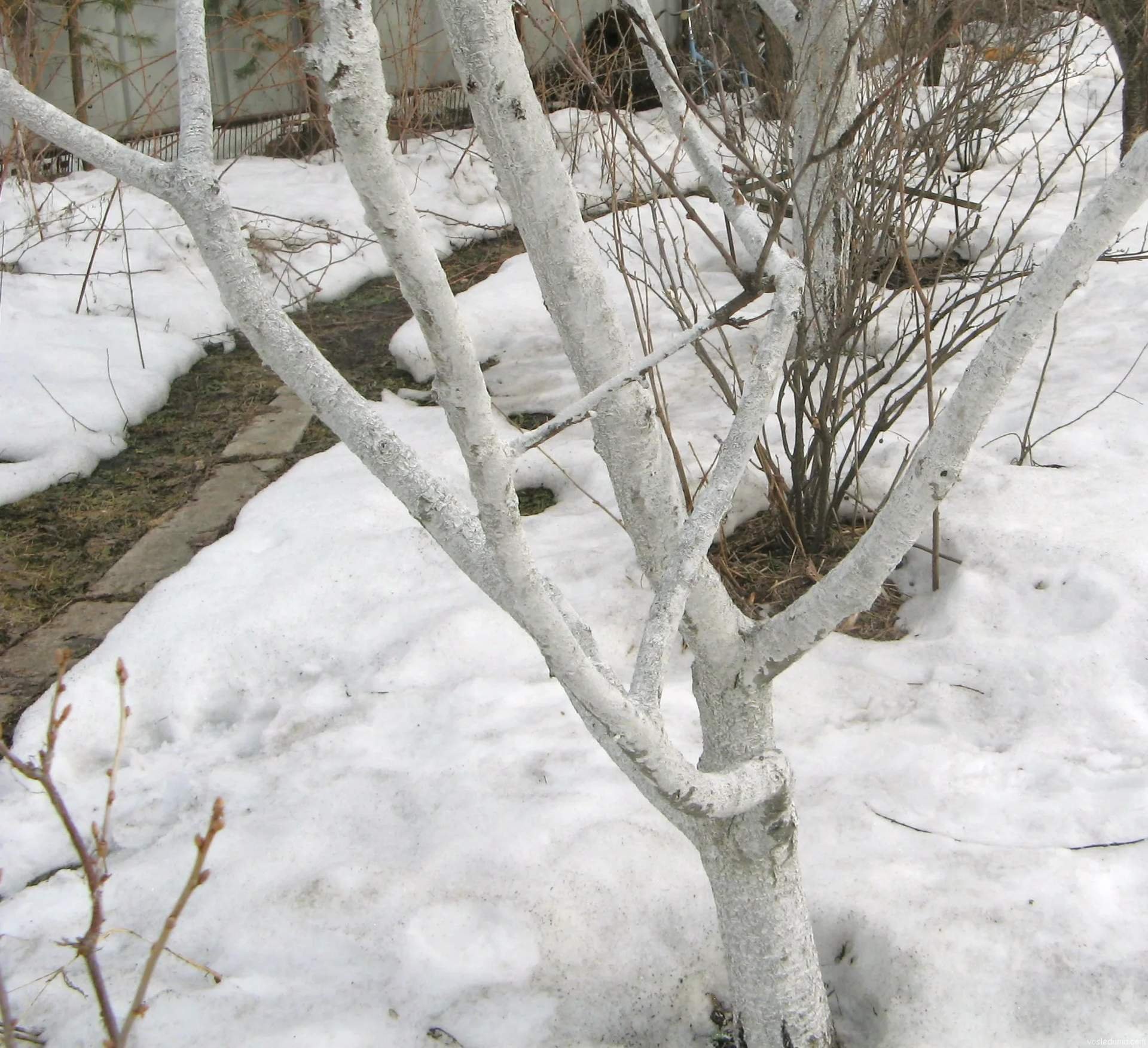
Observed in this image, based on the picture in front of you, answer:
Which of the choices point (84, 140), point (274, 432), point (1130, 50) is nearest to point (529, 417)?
point (274, 432)

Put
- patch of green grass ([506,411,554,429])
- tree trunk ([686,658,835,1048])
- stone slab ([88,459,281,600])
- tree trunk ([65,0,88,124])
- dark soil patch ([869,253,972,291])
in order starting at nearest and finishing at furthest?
tree trunk ([686,658,835,1048]), stone slab ([88,459,281,600]), patch of green grass ([506,411,554,429]), dark soil patch ([869,253,972,291]), tree trunk ([65,0,88,124])

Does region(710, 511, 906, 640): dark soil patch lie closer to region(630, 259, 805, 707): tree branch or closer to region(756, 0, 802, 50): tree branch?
region(630, 259, 805, 707): tree branch

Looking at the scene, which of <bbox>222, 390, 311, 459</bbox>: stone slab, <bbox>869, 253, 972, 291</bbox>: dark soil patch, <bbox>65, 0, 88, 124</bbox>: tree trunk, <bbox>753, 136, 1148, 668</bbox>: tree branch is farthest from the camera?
<bbox>65, 0, 88, 124</bbox>: tree trunk

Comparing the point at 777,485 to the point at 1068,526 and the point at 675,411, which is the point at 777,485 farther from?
the point at 675,411

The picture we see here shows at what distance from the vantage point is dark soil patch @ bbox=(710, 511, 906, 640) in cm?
258

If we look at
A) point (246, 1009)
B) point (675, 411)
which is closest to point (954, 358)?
point (675, 411)

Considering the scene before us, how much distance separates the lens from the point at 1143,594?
2295 mm

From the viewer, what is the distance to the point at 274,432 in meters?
3.81

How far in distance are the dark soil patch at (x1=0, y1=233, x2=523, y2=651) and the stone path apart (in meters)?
0.05

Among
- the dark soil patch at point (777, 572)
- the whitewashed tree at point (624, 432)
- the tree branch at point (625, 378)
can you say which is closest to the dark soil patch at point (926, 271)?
the dark soil patch at point (777, 572)

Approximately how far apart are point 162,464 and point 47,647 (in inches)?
45.2

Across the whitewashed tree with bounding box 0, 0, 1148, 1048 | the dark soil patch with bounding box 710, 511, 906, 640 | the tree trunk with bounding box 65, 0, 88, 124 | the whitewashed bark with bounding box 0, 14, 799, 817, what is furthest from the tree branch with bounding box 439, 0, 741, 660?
the tree trunk with bounding box 65, 0, 88, 124

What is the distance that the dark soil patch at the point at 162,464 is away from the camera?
3.00 m

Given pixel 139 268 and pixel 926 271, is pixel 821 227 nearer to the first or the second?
pixel 926 271
